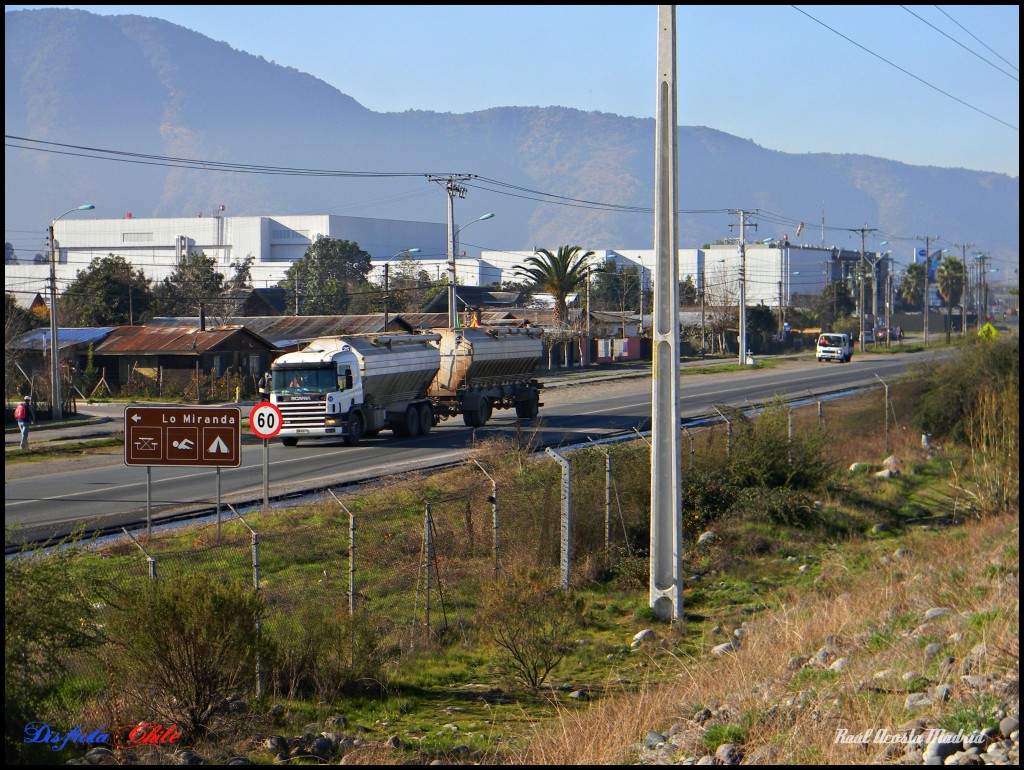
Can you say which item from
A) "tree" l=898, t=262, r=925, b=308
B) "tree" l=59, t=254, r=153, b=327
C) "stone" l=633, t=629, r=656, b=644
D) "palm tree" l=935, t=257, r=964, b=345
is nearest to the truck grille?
"stone" l=633, t=629, r=656, b=644

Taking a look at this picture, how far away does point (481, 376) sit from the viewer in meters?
36.3

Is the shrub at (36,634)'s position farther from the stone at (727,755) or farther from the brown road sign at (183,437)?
the brown road sign at (183,437)

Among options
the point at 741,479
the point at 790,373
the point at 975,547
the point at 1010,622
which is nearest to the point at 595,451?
the point at 741,479

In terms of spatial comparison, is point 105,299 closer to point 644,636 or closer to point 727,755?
point 644,636

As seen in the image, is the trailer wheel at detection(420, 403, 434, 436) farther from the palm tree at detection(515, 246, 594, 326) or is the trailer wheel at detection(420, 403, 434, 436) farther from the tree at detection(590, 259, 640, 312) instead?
the tree at detection(590, 259, 640, 312)

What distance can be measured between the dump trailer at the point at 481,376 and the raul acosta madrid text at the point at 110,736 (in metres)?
26.5

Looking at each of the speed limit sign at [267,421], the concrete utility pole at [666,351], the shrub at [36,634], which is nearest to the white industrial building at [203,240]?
the speed limit sign at [267,421]

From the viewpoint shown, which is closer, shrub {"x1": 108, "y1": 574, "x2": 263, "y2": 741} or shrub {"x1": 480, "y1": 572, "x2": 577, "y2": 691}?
shrub {"x1": 108, "y1": 574, "x2": 263, "y2": 741}

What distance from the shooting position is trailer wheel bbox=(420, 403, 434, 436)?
3425cm

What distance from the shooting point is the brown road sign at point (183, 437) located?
1602cm

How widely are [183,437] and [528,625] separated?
6.88 meters

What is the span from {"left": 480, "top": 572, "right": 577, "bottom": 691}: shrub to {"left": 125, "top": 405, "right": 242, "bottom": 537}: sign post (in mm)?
5055

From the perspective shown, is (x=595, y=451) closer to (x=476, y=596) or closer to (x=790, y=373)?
(x=476, y=596)

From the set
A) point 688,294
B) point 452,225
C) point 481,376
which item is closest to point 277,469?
point 481,376
